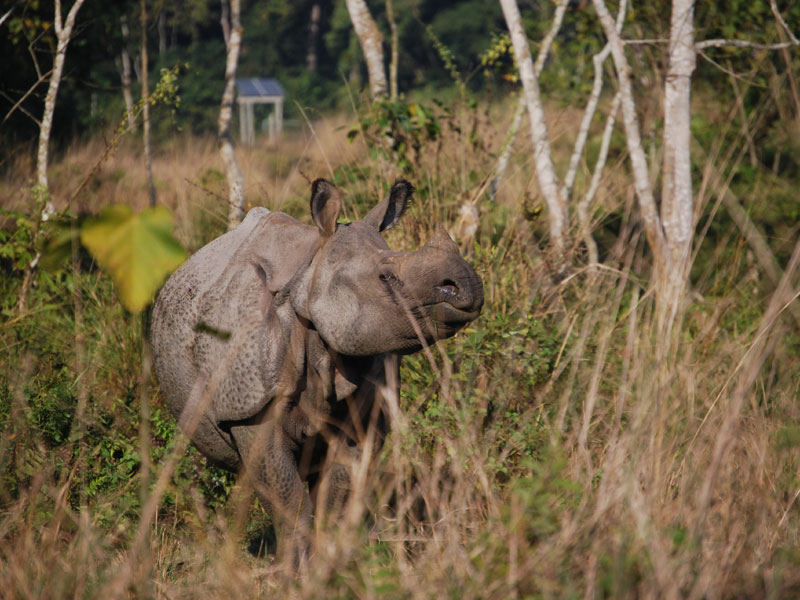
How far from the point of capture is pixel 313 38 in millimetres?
38000

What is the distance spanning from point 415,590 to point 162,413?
111 inches

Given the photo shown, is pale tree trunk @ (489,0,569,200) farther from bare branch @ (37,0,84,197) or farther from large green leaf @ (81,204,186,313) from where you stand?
large green leaf @ (81,204,186,313)

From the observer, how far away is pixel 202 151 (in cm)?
1000

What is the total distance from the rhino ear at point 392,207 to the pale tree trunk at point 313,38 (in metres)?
34.7

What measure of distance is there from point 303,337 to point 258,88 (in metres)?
23.4

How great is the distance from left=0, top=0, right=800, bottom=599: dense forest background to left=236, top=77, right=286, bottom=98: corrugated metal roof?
48.3 feet

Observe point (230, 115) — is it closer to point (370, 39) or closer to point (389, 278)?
point (370, 39)

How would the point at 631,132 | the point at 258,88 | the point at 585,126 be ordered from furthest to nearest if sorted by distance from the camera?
1. the point at 258,88
2. the point at 585,126
3. the point at 631,132

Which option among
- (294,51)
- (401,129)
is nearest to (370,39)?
(401,129)

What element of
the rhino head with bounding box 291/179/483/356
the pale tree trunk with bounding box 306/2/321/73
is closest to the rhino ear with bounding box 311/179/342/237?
the rhino head with bounding box 291/179/483/356

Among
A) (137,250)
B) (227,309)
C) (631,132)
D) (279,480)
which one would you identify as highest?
(137,250)

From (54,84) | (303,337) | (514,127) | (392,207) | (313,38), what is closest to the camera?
(303,337)

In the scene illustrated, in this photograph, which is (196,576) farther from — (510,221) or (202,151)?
(202,151)

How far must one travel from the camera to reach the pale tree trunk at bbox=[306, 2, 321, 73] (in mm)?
37281
